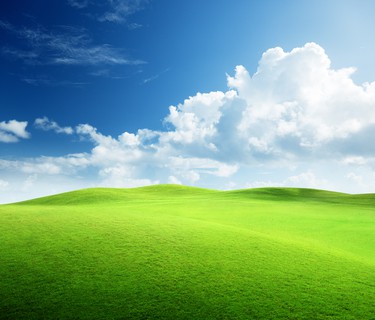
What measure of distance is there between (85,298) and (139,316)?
1.77 meters

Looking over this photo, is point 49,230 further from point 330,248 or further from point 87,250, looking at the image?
point 330,248

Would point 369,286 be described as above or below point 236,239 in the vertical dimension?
below

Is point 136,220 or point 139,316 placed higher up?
point 136,220

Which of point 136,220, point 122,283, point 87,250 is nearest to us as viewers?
point 122,283

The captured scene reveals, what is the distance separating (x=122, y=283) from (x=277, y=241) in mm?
8484

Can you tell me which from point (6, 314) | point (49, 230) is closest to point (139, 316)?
point (6, 314)

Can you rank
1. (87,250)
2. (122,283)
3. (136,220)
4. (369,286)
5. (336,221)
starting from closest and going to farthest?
1. (122,283)
2. (369,286)
3. (87,250)
4. (136,220)
5. (336,221)

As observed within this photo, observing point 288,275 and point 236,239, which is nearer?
point 288,275

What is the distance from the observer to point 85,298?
28.4 ft

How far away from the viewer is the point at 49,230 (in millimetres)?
14836

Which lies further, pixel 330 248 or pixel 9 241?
pixel 330 248

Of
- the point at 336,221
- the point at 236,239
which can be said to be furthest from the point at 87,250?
the point at 336,221

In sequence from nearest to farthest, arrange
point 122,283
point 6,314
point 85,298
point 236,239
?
point 6,314 < point 85,298 < point 122,283 < point 236,239

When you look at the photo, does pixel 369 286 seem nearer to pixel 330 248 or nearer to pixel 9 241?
pixel 330 248
